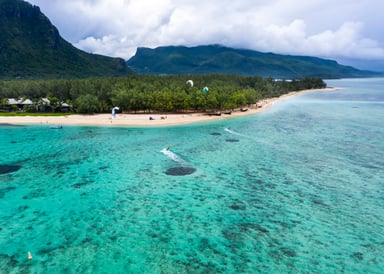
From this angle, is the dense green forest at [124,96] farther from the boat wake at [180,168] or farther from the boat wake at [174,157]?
the boat wake at [180,168]

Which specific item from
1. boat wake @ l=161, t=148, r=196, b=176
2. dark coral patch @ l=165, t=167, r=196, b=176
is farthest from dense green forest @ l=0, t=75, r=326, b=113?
dark coral patch @ l=165, t=167, r=196, b=176

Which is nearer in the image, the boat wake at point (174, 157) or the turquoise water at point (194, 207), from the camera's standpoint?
the turquoise water at point (194, 207)

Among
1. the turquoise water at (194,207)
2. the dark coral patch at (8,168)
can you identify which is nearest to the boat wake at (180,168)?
the turquoise water at (194,207)

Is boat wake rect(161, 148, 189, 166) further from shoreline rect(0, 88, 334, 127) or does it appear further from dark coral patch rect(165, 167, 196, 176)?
shoreline rect(0, 88, 334, 127)

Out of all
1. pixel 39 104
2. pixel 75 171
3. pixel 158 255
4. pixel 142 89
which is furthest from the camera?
pixel 142 89

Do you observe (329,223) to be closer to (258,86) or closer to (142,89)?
(142,89)

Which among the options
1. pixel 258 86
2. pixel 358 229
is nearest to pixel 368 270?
pixel 358 229

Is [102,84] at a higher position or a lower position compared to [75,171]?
higher
